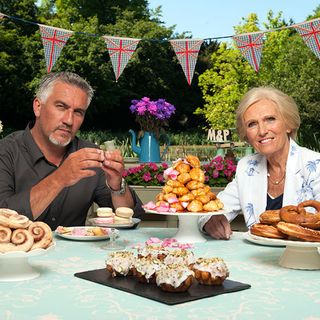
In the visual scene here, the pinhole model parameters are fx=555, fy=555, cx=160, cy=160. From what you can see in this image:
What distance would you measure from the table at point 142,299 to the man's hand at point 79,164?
362mm

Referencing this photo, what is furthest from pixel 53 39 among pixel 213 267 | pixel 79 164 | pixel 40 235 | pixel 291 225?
pixel 213 267

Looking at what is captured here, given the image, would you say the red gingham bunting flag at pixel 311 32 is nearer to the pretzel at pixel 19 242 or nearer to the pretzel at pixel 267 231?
the pretzel at pixel 267 231

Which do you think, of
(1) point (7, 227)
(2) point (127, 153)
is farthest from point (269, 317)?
(2) point (127, 153)

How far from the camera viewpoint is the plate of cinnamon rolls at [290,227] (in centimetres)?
166

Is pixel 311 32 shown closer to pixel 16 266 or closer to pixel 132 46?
pixel 132 46

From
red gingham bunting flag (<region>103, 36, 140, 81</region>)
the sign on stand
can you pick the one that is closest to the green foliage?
the sign on stand

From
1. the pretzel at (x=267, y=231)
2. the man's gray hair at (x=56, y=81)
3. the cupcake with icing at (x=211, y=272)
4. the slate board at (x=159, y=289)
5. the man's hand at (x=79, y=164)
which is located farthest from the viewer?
the man's gray hair at (x=56, y=81)

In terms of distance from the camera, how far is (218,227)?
2.34m

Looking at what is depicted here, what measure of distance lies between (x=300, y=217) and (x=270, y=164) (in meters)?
1.07

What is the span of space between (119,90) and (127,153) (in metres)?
20.2

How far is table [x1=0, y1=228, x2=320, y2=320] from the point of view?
1258 millimetres

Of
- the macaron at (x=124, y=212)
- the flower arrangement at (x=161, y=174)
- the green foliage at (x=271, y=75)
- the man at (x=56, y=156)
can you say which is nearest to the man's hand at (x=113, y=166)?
the man at (x=56, y=156)

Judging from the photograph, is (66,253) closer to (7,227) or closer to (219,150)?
(7,227)

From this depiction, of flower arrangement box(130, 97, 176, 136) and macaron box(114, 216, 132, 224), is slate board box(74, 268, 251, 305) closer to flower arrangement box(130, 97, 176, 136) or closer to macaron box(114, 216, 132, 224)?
macaron box(114, 216, 132, 224)
